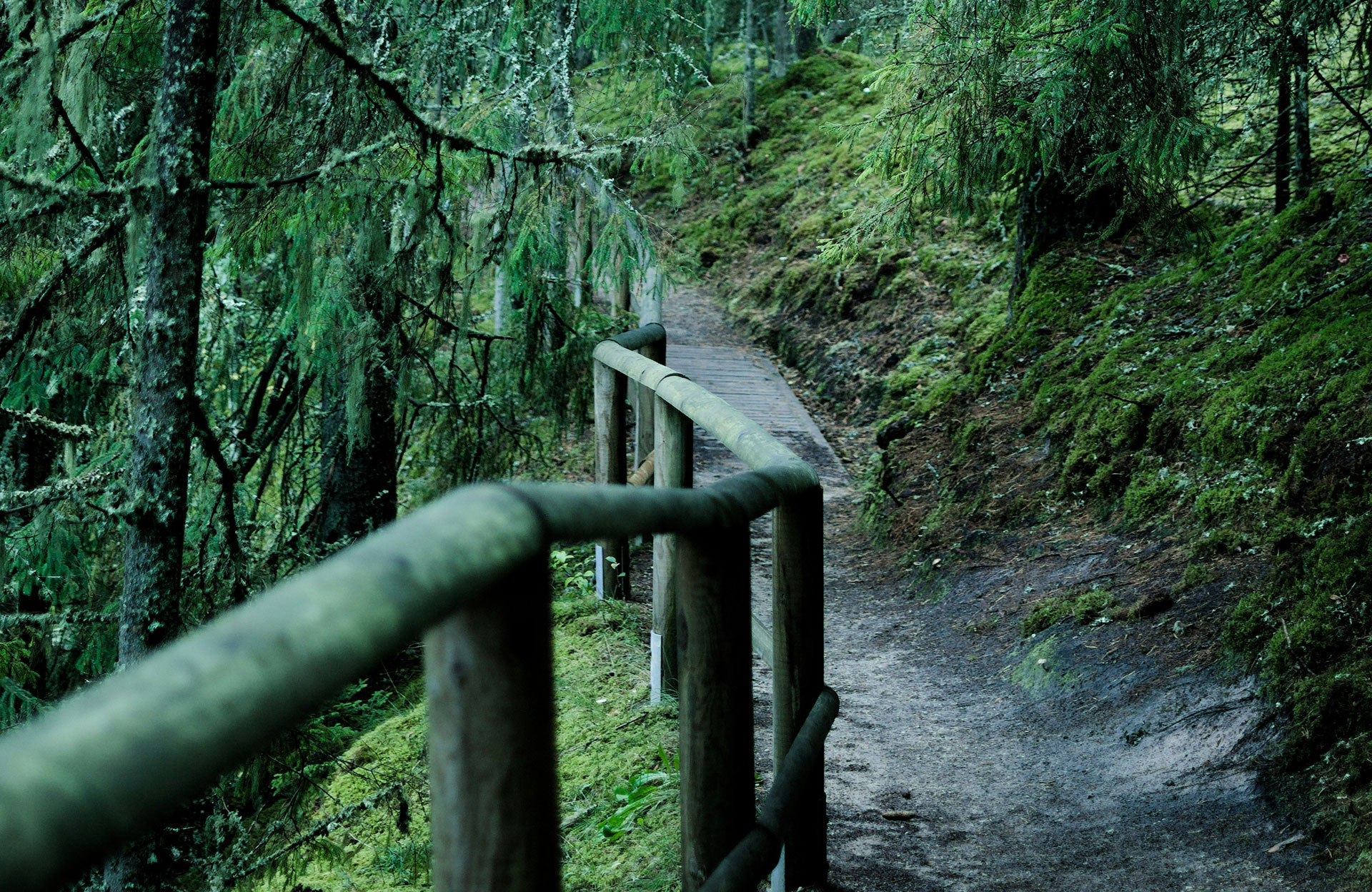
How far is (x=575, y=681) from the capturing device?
5.60 m

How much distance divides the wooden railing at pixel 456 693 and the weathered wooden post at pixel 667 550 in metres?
2.35

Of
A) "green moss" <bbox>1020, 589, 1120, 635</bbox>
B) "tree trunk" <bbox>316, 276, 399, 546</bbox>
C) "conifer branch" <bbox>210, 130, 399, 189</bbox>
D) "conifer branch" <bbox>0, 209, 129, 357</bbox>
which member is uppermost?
"conifer branch" <bbox>210, 130, 399, 189</bbox>

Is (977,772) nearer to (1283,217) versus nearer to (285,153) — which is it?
(285,153)

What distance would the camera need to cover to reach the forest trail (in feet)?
12.3

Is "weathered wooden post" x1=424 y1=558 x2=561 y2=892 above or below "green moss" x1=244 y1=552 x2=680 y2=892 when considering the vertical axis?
above

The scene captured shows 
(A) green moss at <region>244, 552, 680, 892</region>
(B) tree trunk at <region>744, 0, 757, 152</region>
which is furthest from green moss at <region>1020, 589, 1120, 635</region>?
(B) tree trunk at <region>744, 0, 757, 152</region>

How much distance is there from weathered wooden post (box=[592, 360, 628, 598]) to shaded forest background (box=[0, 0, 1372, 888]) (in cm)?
23

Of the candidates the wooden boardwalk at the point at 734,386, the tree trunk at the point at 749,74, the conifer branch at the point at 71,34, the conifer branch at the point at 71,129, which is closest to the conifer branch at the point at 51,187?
the conifer branch at the point at 71,129

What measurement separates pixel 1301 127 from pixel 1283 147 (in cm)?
160

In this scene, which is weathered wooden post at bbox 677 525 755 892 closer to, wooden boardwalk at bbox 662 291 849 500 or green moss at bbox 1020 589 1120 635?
green moss at bbox 1020 589 1120 635

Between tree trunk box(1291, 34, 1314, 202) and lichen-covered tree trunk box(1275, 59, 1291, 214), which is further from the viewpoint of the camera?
lichen-covered tree trunk box(1275, 59, 1291, 214)

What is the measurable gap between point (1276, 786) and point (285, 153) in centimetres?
547

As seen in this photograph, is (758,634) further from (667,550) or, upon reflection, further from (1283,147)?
(1283,147)

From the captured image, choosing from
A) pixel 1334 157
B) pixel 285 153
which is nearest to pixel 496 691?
pixel 285 153
